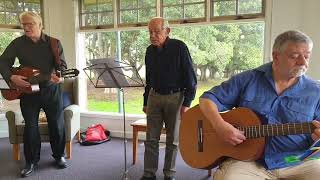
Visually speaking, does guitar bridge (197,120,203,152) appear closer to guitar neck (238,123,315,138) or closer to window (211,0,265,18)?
guitar neck (238,123,315,138)

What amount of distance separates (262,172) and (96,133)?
274cm

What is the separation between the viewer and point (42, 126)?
320 centimetres

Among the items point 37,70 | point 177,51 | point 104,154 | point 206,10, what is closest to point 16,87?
point 37,70

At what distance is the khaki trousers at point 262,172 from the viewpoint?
149cm

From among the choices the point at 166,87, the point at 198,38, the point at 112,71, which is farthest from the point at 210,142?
the point at 198,38

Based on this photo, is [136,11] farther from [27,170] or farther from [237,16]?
[27,170]

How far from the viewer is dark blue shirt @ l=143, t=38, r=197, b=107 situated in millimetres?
2486

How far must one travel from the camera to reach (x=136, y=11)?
4.05 m

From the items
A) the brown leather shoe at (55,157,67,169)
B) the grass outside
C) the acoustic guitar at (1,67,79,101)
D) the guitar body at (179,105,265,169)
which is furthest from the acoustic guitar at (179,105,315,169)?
the grass outside

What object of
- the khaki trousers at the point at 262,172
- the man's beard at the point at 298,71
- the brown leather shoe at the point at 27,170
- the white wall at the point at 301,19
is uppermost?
the white wall at the point at 301,19

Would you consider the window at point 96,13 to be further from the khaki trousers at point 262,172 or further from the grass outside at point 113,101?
the khaki trousers at point 262,172

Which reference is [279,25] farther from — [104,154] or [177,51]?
[104,154]

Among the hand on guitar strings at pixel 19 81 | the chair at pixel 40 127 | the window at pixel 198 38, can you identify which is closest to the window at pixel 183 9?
the window at pixel 198 38

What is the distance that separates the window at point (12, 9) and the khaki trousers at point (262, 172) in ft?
12.2
